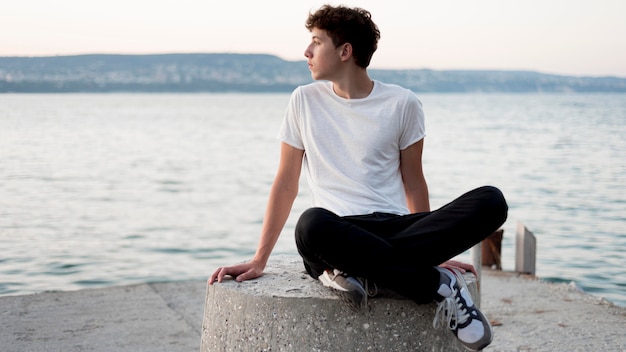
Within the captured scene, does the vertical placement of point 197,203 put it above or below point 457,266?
below

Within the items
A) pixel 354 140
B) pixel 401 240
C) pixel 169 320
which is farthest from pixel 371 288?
pixel 169 320

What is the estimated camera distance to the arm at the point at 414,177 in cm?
431

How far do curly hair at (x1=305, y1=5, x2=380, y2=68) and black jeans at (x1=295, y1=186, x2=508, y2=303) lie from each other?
944 millimetres

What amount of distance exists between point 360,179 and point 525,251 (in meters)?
5.63

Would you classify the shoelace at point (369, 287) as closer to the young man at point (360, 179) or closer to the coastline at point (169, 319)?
the young man at point (360, 179)

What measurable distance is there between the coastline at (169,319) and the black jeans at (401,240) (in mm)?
2442

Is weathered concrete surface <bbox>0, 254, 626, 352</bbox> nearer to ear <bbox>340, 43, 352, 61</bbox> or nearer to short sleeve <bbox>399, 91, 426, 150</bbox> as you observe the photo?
short sleeve <bbox>399, 91, 426, 150</bbox>

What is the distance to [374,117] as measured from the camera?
Result: 166 inches

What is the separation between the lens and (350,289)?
3.62 metres

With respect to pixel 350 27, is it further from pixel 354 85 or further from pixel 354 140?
pixel 354 140

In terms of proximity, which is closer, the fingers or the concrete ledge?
the concrete ledge

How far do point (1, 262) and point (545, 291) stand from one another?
300 inches

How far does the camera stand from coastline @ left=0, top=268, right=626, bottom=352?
19.4 ft

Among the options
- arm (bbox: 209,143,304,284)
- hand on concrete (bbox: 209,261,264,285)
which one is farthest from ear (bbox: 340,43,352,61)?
hand on concrete (bbox: 209,261,264,285)
